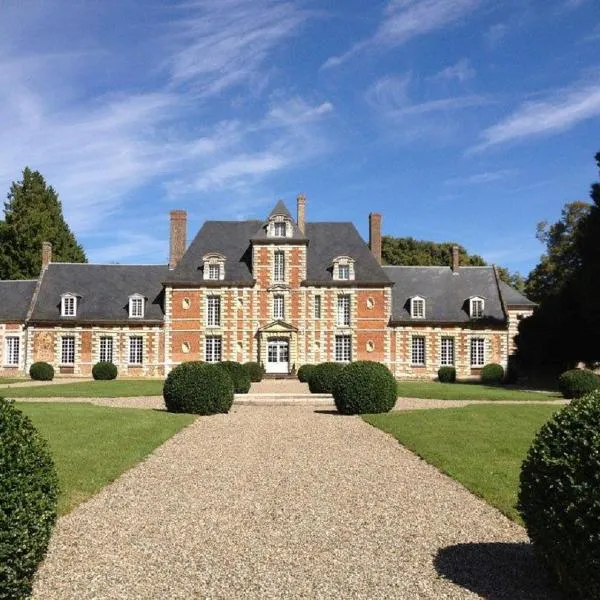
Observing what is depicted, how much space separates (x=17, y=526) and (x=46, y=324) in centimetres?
3155

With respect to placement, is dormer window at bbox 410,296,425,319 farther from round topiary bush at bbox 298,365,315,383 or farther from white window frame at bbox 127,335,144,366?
white window frame at bbox 127,335,144,366

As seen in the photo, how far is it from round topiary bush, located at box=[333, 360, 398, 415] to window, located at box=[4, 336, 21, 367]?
23.6 metres

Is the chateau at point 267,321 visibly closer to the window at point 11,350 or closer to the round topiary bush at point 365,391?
the window at point 11,350

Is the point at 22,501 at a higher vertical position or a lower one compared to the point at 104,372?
higher

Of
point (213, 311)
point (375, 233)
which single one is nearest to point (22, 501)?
point (213, 311)

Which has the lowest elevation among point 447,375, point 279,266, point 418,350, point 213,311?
point 447,375

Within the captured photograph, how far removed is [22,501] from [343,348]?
3003cm

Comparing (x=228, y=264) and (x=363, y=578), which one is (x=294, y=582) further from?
(x=228, y=264)

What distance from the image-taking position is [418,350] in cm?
3388

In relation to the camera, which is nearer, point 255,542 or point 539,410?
point 255,542

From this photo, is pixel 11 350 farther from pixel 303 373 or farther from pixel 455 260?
pixel 455 260

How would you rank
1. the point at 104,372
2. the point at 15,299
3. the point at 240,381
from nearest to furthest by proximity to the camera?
the point at 240,381
the point at 104,372
the point at 15,299

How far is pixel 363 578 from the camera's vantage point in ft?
14.8

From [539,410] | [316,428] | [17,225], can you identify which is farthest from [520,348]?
[17,225]
